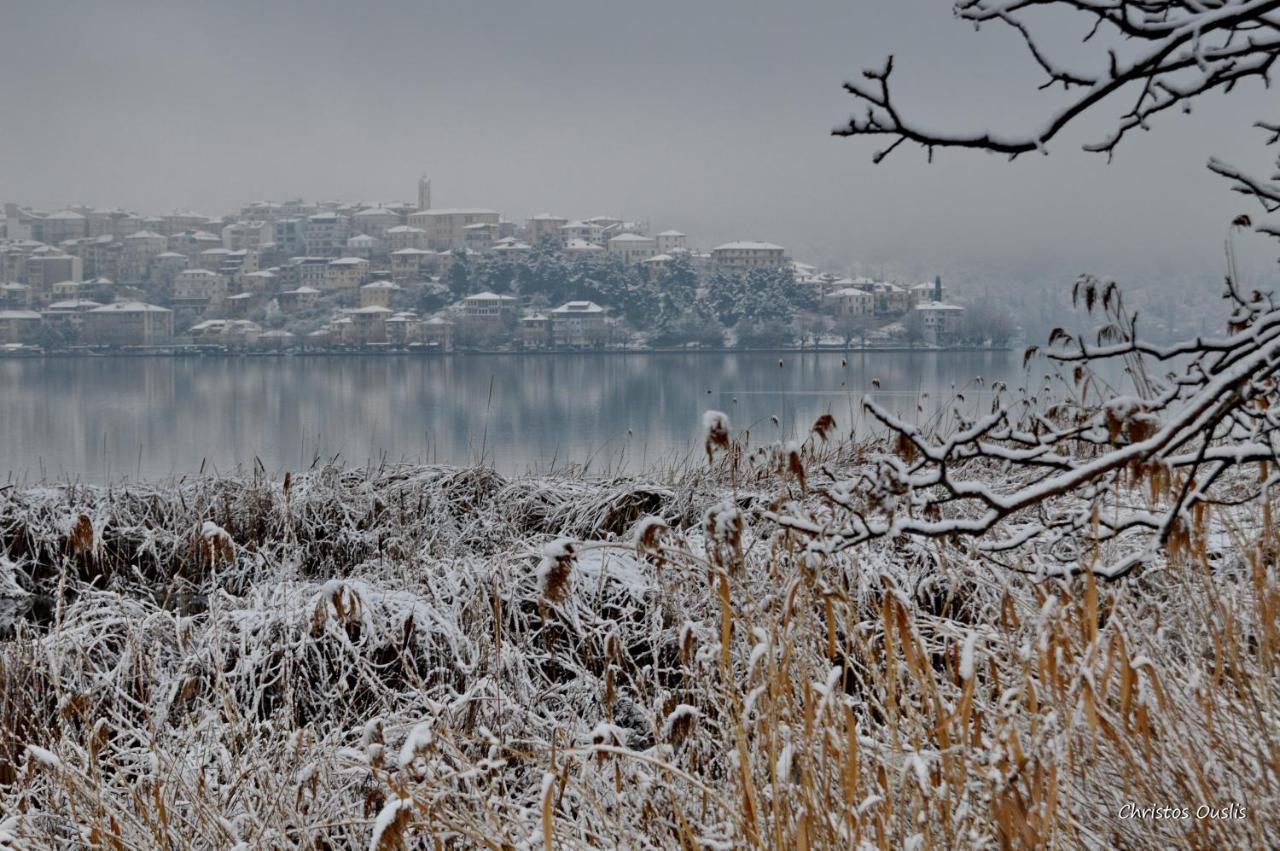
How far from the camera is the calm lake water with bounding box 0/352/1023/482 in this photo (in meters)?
13.4

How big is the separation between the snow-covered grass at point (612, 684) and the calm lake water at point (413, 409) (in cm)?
125

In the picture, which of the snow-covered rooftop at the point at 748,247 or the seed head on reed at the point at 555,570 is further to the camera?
the snow-covered rooftop at the point at 748,247

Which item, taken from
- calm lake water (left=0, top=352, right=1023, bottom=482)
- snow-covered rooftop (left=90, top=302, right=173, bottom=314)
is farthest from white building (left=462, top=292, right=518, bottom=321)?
snow-covered rooftop (left=90, top=302, right=173, bottom=314)

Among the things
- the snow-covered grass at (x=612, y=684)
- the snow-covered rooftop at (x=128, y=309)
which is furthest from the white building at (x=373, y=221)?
the snow-covered grass at (x=612, y=684)

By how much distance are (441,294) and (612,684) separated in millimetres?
86896

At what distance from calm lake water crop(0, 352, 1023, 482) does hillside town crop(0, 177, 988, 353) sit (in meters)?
13.8

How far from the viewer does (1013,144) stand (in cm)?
178

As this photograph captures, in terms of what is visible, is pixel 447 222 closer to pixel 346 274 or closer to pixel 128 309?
pixel 346 274

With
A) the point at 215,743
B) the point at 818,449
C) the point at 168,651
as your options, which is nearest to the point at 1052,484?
the point at 215,743

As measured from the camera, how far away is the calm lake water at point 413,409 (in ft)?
43.9

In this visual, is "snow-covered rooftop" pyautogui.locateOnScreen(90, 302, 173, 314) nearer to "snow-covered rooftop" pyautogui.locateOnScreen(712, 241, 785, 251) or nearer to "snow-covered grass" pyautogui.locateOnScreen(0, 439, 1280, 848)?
"snow-covered rooftop" pyautogui.locateOnScreen(712, 241, 785, 251)

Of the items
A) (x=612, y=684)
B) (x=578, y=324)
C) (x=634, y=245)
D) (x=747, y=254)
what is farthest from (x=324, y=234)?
(x=612, y=684)

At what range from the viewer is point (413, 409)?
2895cm

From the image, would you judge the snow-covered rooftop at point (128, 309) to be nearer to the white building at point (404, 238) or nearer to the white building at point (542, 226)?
the white building at point (404, 238)
